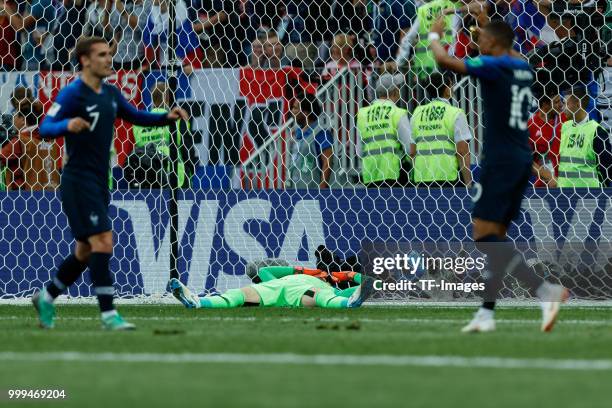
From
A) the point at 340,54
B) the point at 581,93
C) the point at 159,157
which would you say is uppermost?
the point at 340,54

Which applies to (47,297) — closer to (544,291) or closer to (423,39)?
(544,291)

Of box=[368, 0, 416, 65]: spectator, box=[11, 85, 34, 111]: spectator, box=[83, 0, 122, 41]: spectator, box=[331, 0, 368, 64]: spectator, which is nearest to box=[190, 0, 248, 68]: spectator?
box=[83, 0, 122, 41]: spectator

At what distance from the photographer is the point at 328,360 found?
5.78m

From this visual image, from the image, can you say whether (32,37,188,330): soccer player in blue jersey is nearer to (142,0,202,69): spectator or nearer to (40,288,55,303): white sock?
(40,288,55,303): white sock

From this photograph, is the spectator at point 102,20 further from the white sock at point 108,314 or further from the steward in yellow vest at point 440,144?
the white sock at point 108,314

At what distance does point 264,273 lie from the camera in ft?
36.8

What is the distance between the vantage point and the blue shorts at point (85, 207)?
8.02 metres

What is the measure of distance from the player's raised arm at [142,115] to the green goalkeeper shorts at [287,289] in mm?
2716

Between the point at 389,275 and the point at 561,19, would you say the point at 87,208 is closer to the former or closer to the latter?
the point at 389,275

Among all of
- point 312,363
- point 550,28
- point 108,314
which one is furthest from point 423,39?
point 312,363

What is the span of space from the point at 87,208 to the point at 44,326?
82cm

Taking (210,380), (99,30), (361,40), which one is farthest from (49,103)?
(210,380)

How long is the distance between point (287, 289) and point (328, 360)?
5.19 metres
